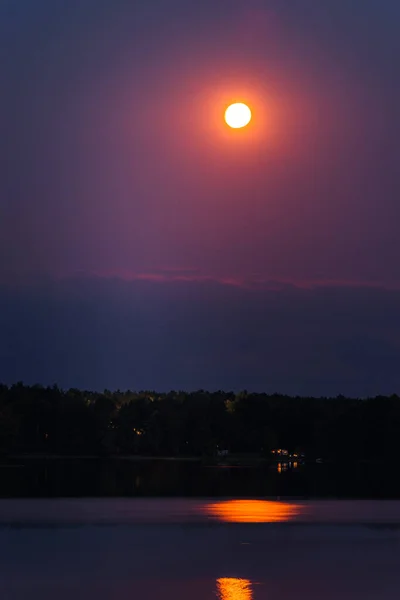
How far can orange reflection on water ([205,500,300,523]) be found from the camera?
41031 millimetres

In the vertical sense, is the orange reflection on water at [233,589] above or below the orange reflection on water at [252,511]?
below

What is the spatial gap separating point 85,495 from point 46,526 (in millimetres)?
17231

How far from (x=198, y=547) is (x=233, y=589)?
7.22 metres

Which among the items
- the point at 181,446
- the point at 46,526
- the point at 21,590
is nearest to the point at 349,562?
the point at 21,590

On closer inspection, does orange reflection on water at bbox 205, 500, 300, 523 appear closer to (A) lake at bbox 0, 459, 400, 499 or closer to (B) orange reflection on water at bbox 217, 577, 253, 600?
(A) lake at bbox 0, 459, 400, 499

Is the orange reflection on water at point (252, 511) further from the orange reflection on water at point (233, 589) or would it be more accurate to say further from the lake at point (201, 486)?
the orange reflection on water at point (233, 589)

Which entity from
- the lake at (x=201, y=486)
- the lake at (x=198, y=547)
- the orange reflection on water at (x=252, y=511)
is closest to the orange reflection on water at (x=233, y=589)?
the lake at (x=198, y=547)

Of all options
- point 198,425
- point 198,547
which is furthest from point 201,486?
point 198,425

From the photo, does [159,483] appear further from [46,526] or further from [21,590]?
[21,590]

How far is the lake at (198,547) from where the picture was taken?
2541 cm

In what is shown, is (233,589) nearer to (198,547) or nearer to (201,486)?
(198,547)

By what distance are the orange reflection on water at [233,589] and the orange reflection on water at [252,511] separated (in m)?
13.8

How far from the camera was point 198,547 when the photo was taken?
3244 centimetres

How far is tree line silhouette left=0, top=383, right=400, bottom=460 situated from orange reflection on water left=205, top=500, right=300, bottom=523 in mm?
72458
